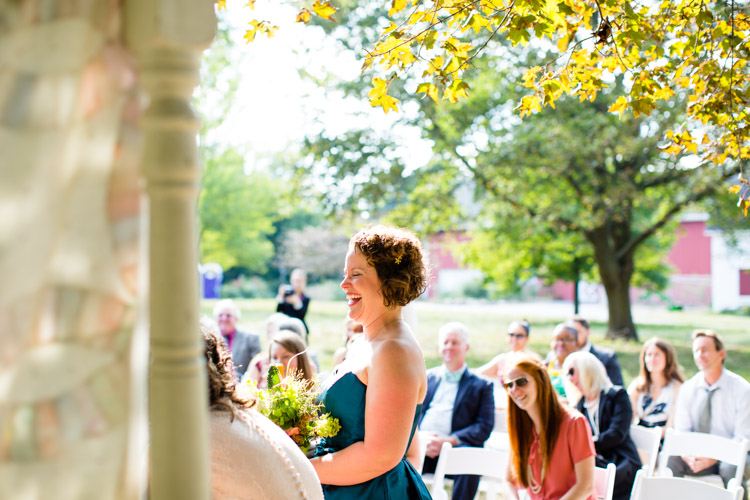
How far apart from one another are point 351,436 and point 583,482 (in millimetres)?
2047

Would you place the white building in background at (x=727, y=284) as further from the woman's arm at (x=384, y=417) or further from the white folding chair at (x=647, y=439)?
the woman's arm at (x=384, y=417)

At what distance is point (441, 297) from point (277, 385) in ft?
144

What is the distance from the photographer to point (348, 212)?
17953 mm

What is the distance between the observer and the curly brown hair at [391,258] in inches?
110

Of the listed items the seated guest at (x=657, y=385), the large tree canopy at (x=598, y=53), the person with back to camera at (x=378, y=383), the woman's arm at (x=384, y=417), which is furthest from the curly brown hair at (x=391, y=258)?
the seated guest at (x=657, y=385)

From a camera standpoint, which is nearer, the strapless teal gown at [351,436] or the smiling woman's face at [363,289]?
the strapless teal gown at [351,436]

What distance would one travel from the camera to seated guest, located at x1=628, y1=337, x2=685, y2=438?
6.87m

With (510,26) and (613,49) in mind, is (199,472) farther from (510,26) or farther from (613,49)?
(613,49)

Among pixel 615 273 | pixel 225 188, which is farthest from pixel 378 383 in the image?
pixel 225 188

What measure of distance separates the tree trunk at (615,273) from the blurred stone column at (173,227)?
18.3m

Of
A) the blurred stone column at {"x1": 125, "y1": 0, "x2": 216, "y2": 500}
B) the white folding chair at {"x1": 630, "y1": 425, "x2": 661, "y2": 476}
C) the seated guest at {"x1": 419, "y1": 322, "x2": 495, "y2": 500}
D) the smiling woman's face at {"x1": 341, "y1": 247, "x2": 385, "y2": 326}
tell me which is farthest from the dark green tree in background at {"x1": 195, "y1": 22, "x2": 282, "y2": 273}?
the blurred stone column at {"x1": 125, "y1": 0, "x2": 216, "y2": 500}

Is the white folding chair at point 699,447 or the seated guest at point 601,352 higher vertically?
the seated guest at point 601,352

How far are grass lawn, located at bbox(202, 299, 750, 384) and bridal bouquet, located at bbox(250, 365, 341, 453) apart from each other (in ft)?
38.1

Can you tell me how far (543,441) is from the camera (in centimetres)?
432
